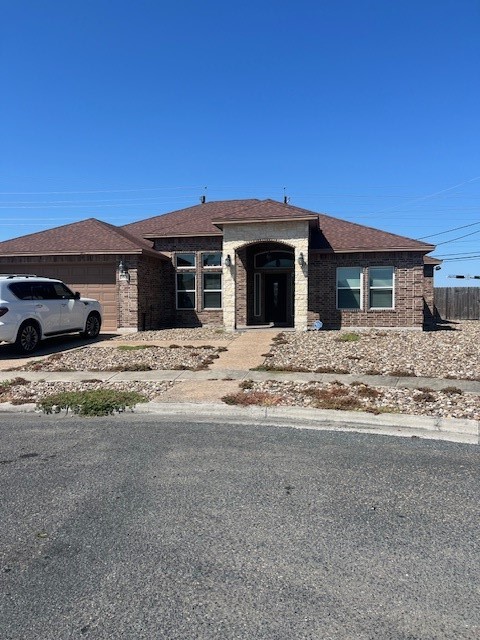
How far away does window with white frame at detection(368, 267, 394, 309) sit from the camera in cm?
1877

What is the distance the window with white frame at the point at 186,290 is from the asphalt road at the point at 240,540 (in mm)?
14721

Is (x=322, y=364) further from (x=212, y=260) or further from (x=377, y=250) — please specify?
(x=212, y=260)

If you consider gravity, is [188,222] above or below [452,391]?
above

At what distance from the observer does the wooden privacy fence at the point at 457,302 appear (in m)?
27.5

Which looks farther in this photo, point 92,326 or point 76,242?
point 76,242

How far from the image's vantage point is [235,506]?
4078 mm

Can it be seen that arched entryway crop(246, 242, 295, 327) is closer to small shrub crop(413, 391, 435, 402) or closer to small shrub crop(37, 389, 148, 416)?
small shrub crop(37, 389, 148, 416)

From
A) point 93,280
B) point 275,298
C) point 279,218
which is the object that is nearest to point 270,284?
point 275,298

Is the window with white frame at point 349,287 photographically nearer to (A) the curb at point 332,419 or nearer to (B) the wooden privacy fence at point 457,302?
(B) the wooden privacy fence at point 457,302

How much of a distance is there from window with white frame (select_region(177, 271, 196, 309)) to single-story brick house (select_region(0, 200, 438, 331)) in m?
0.04

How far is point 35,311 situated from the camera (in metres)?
12.8

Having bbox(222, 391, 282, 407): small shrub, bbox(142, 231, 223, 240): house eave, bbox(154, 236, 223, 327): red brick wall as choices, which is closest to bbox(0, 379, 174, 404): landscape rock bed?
bbox(222, 391, 282, 407): small shrub

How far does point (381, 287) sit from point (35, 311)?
39.4 ft

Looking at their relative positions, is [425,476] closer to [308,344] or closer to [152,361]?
[152,361]
